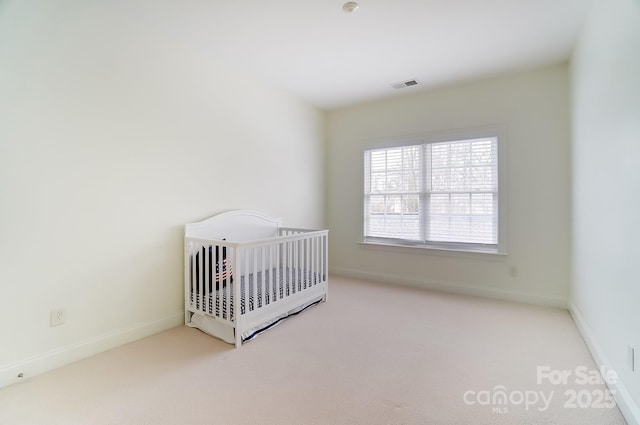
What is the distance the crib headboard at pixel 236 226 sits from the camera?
9.00ft

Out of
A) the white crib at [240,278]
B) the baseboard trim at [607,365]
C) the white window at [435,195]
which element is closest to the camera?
the baseboard trim at [607,365]

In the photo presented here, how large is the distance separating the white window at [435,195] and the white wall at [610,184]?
2.88 ft

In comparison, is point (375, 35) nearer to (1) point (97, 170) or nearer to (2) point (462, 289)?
(1) point (97, 170)

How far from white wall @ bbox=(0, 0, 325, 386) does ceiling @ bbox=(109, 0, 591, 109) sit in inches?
14.7

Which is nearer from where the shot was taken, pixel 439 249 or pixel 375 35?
pixel 375 35

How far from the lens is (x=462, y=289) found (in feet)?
11.5

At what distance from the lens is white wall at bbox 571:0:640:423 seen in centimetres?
146

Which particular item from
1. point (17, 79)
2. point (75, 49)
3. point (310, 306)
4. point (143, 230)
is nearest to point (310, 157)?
point (310, 306)

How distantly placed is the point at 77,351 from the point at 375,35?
3.41 m

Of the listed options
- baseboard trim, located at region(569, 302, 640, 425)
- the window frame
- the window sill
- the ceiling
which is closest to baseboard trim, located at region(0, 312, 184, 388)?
the ceiling

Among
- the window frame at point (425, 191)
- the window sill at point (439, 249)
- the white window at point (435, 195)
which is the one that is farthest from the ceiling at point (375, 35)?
the window sill at point (439, 249)

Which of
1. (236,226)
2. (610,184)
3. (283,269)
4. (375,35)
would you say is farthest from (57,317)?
(610,184)

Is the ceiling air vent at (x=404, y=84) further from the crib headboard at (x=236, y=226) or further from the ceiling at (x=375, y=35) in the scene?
the crib headboard at (x=236, y=226)

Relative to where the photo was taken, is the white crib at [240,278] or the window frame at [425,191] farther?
the window frame at [425,191]
